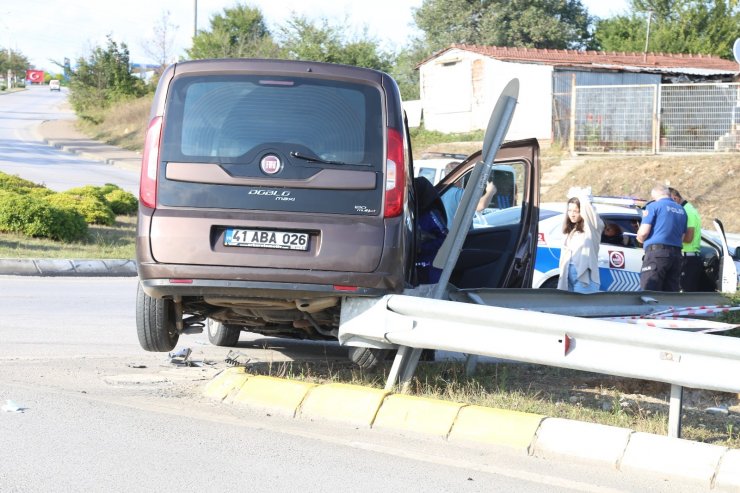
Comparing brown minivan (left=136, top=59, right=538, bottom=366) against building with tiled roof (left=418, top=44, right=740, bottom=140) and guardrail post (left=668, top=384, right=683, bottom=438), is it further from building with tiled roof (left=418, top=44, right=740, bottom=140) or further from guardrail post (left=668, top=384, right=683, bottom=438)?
building with tiled roof (left=418, top=44, right=740, bottom=140)

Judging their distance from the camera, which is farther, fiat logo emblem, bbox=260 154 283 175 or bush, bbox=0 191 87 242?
bush, bbox=0 191 87 242

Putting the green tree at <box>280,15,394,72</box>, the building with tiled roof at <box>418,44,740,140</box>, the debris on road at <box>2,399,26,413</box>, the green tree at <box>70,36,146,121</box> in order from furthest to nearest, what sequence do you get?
the green tree at <box>70,36,146,121</box> < the green tree at <box>280,15,394,72</box> < the building with tiled roof at <box>418,44,740,140</box> < the debris on road at <box>2,399,26,413</box>

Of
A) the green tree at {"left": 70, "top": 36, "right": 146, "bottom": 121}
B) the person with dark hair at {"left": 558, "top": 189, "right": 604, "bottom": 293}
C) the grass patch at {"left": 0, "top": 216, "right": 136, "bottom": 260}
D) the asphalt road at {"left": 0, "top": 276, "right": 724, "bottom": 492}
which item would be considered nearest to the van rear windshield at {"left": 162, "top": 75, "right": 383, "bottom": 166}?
the asphalt road at {"left": 0, "top": 276, "right": 724, "bottom": 492}

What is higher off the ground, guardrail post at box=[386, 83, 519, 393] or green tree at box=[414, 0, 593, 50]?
green tree at box=[414, 0, 593, 50]

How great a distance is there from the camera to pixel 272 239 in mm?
6184

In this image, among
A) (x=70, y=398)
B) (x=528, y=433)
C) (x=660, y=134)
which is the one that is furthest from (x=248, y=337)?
(x=660, y=134)

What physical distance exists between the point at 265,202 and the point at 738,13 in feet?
170

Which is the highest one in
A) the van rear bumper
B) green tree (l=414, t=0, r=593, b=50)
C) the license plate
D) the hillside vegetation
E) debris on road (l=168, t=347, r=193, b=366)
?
green tree (l=414, t=0, r=593, b=50)

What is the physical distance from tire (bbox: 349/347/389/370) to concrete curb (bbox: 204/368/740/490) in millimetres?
531

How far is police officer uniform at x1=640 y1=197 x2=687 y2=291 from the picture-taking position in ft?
37.5

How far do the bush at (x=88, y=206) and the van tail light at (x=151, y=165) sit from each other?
1329cm

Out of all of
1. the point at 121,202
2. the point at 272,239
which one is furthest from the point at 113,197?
the point at 272,239

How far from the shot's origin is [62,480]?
4801 mm

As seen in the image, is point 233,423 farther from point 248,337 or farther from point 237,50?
point 237,50
